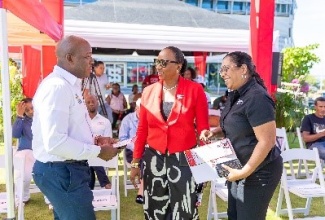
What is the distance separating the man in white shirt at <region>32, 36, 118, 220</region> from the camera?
5.83ft

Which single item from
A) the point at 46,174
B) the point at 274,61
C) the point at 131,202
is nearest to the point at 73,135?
the point at 46,174

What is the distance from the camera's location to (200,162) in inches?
89.0

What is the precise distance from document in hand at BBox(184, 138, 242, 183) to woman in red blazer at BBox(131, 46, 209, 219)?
23 centimetres

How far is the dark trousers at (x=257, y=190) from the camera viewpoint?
2.15 meters

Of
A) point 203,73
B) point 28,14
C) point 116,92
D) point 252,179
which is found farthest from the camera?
point 203,73

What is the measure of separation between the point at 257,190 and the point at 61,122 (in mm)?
1229

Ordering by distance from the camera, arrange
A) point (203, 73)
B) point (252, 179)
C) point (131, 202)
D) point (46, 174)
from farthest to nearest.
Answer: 1. point (203, 73)
2. point (131, 202)
3. point (252, 179)
4. point (46, 174)

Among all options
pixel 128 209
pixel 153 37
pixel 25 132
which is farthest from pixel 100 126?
pixel 153 37

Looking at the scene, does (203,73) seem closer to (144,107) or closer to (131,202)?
(131,202)

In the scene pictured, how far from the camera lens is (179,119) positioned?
250 cm

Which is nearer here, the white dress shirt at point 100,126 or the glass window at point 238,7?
the white dress shirt at point 100,126

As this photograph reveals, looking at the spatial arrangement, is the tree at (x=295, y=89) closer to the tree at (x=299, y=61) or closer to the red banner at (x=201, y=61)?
the tree at (x=299, y=61)

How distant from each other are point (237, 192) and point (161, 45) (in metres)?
5.04

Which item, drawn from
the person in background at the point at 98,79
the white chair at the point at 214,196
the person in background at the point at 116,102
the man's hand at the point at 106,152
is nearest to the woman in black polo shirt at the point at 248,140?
the man's hand at the point at 106,152
